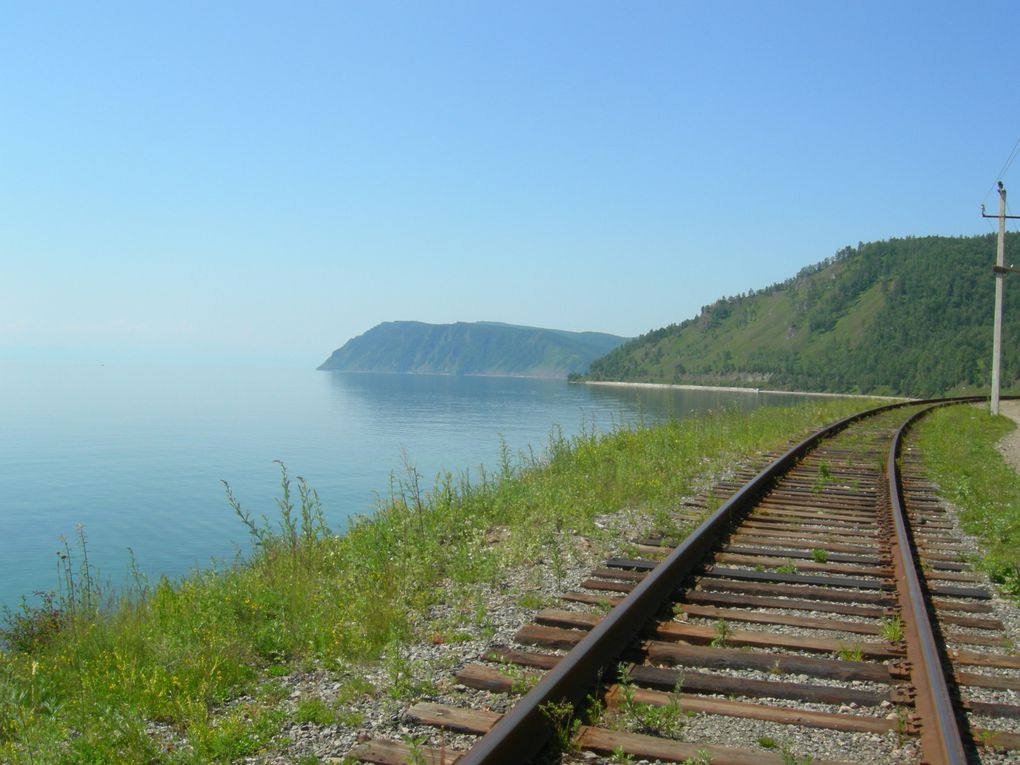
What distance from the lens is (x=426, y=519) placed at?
9789mm

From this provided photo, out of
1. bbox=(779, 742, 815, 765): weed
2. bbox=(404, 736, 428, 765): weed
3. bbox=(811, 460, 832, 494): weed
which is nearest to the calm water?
bbox=(811, 460, 832, 494): weed

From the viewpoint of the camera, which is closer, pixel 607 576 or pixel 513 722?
pixel 513 722

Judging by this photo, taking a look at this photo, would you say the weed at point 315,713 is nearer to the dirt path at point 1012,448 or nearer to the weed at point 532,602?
the weed at point 532,602

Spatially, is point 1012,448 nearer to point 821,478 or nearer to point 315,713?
point 821,478

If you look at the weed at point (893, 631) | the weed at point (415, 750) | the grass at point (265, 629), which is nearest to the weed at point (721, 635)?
the weed at point (893, 631)

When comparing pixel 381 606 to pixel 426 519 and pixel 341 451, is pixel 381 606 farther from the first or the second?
pixel 341 451

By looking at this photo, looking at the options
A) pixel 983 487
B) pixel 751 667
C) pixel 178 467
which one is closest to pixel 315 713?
pixel 751 667

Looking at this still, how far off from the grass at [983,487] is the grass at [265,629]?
337 centimetres

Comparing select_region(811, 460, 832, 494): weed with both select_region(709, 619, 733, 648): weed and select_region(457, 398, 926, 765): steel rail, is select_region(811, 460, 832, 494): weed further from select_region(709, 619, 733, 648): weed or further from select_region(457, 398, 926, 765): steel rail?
select_region(709, 619, 733, 648): weed

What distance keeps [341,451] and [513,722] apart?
35363 millimetres

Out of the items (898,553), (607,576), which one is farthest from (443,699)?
(898,553)

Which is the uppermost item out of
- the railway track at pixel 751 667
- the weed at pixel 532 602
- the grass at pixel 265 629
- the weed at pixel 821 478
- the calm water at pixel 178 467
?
the weed at pixel 821 478

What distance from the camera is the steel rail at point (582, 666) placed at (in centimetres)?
343

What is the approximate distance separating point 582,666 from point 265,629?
266 cm
